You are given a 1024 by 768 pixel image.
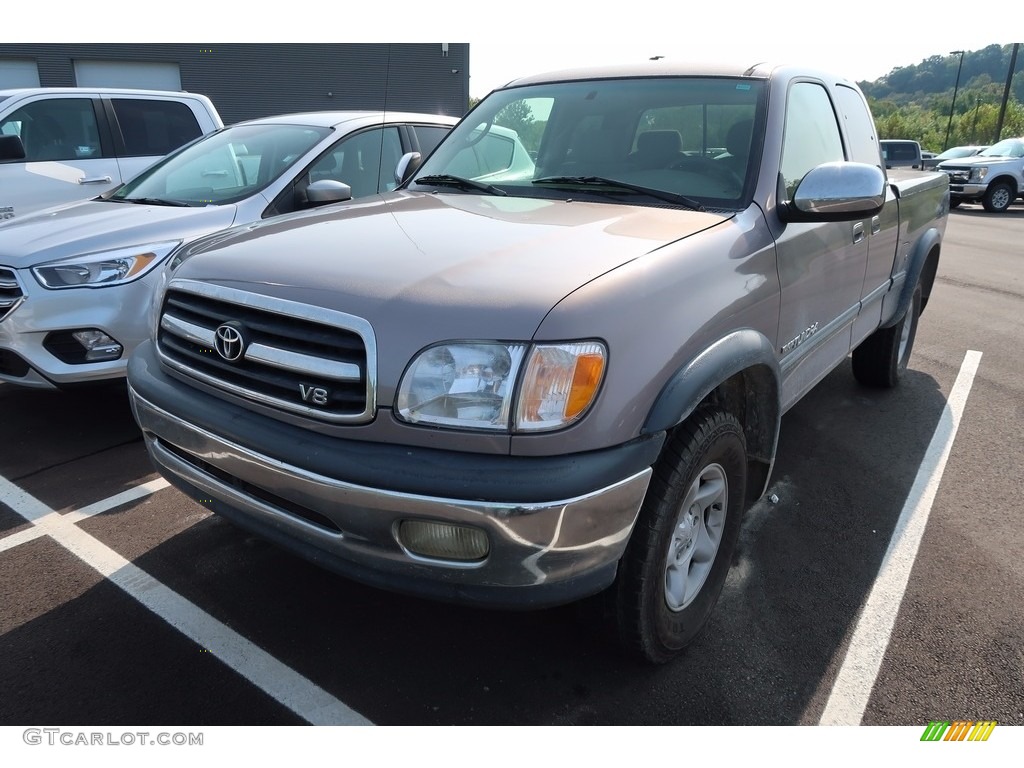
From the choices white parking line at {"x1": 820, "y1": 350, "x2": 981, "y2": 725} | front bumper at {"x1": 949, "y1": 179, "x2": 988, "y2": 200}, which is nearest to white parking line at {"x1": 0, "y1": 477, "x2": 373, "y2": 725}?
white parking line at {"x1": 820, "y1": 350, "x2": 981, "y2": 725}

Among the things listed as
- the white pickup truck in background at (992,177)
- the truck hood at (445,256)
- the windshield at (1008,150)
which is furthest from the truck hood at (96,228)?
the windshield at (1008,150)

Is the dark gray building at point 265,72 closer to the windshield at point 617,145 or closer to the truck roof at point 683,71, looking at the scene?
the truck roof at point 683,71

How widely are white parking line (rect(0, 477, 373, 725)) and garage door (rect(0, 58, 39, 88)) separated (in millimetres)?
24986

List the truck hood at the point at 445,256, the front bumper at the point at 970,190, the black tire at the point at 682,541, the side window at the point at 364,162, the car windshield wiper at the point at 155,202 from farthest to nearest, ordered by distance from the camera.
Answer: the front bumper at the point at 970,190
the side window at the point at 364,162
the car windshield wiper at the point at 155,202
the black tire at the point at 682,541
the truck hood at the point at 445,256

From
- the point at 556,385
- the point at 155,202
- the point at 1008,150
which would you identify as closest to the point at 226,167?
the point at 155,202

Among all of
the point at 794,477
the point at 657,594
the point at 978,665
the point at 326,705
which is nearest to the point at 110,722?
the point at 326,705

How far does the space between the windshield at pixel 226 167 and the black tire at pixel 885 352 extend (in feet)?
12.7

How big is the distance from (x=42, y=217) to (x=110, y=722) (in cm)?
348

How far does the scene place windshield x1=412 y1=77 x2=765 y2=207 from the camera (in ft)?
9.09

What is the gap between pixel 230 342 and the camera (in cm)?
214

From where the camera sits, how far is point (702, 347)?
2.11 meters

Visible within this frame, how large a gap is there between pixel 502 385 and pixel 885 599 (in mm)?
1920

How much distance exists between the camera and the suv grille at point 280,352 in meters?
1.90

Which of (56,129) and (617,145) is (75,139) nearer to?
(56,129)
